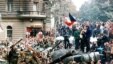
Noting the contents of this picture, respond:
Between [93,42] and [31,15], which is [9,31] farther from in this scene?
[93,42]

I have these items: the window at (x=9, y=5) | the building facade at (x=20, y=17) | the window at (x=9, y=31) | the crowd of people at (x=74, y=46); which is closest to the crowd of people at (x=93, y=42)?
the crowd of people at (x=74, y=46)

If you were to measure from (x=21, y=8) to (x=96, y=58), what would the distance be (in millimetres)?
46499

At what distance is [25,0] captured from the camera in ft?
252

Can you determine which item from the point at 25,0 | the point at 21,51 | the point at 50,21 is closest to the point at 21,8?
the point at 25,0

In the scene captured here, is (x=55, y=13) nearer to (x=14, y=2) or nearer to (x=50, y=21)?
(x=50, y=21)

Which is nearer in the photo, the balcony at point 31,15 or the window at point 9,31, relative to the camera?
the window at point 9,31

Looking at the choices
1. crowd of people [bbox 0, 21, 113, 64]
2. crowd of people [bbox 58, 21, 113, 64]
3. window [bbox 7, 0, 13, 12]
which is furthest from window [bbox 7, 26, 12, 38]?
crowd of people [bbox 58, 21, 113, 64]

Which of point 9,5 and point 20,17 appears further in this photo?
A: point 9,5

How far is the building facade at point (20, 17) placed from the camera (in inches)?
2985

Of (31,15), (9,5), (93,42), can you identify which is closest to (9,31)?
(9,5)

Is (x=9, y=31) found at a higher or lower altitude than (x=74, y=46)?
lower

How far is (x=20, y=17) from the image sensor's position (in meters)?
76.1

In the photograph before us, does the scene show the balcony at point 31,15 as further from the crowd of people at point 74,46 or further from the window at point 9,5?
the crowd of people at point 74,46

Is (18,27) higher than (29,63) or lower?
lower
